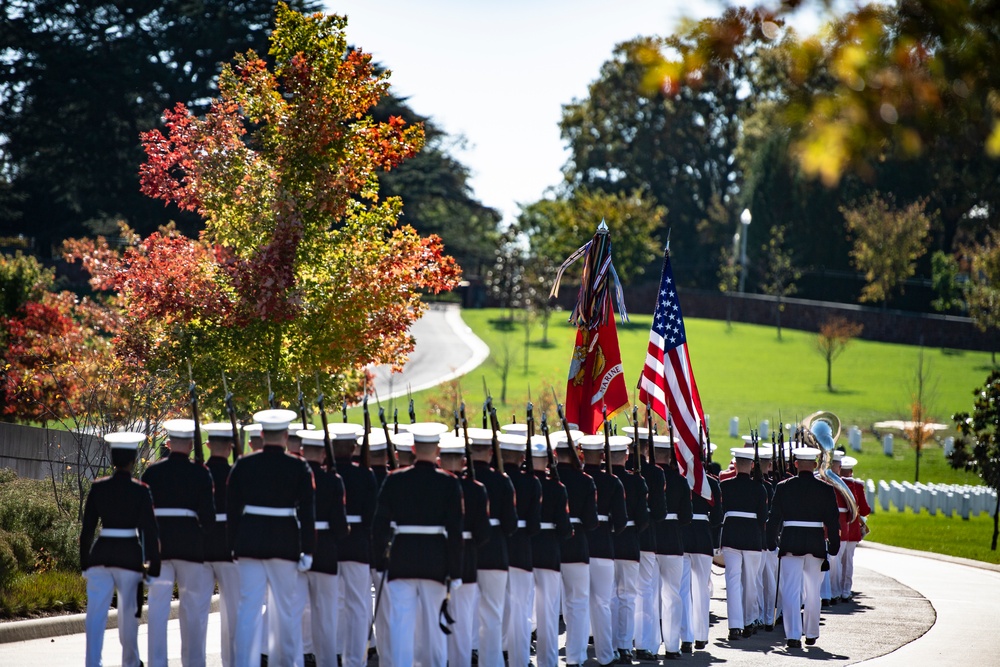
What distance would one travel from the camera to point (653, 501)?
1147 centimetres

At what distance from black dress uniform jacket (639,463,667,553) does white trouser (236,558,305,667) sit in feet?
11.9

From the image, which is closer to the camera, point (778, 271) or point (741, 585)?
point (741, 585)

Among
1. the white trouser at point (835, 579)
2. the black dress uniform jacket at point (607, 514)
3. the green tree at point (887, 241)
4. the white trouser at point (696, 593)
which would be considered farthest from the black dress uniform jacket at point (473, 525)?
the green tree at point (887, 241)

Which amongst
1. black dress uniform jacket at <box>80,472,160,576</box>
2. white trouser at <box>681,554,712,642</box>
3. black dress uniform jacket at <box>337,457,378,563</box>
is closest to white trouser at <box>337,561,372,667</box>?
black dress uniform jacket at <box>337,457,378,563</box>

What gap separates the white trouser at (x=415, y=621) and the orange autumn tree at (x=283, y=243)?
612cm

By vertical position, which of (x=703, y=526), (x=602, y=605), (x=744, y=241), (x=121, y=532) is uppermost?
(x=744, y=241)

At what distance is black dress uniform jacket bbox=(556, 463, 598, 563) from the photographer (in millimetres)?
10547

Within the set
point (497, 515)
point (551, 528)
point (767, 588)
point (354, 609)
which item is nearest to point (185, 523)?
point (354, 609)

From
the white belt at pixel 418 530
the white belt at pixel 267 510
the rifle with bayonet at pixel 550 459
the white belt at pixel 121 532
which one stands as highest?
the rifle with bayonet at pixel 550 459

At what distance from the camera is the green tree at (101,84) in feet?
130

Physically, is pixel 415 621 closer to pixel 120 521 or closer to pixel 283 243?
pixel 120 521

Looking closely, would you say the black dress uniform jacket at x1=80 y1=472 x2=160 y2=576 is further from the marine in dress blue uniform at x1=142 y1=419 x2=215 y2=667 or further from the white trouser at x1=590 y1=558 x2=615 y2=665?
the white trouser at x1=590 y1=558 x2=615 y2=665

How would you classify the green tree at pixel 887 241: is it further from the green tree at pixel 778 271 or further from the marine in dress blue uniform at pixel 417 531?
the marine in dress blue uniform at pixel 417 531

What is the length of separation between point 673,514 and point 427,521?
3.56 metres
